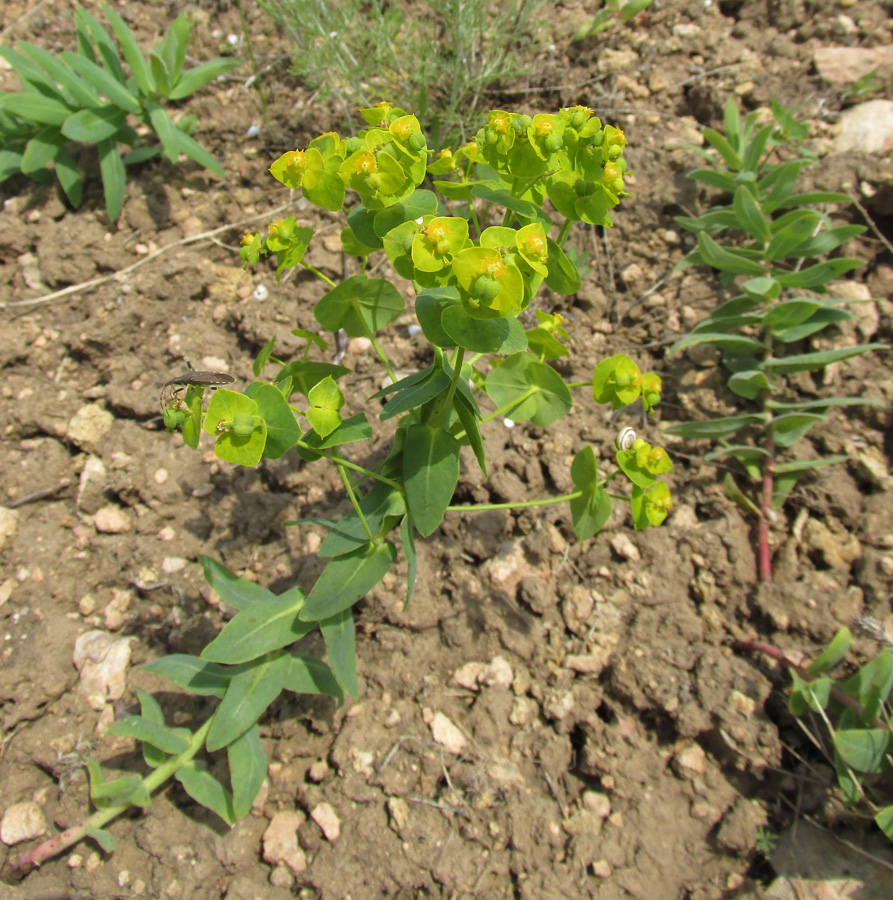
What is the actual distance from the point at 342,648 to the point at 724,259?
2006 millimetres

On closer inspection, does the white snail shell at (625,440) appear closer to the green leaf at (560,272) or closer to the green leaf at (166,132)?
the green leaf at (560,272)

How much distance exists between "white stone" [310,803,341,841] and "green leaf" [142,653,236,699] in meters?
0.47

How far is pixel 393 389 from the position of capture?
1629 mm

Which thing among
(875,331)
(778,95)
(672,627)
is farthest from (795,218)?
(672,627)

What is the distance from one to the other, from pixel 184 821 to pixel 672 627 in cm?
164

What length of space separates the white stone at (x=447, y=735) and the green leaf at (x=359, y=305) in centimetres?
123

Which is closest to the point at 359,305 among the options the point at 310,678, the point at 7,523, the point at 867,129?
the point at 310,678

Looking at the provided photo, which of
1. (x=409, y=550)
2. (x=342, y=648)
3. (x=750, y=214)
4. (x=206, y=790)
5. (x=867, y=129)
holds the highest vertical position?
(x=867, y=129)

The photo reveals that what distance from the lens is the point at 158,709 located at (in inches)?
74.4

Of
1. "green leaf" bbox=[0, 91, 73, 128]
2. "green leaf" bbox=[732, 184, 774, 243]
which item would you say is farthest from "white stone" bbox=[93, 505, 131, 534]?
"green leaf" bbox=[732, 184, 774, 243]

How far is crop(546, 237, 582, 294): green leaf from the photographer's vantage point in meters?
1.49

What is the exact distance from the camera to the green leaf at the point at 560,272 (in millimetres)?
1490

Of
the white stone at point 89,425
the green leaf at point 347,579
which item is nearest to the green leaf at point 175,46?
the white stone at point 89,425

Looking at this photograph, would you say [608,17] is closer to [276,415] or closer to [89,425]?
[276,415]
